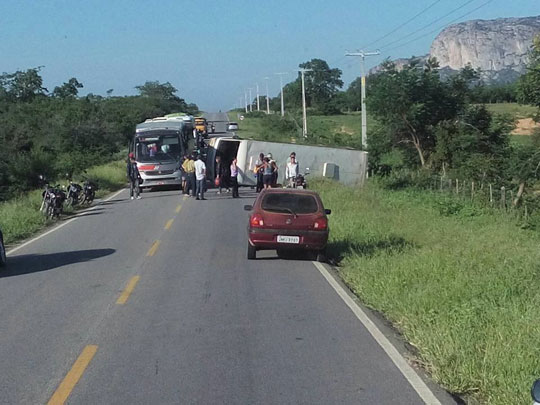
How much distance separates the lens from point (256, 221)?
614 inches

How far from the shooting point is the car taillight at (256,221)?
51.0ft

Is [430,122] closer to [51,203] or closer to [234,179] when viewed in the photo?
[234,179]

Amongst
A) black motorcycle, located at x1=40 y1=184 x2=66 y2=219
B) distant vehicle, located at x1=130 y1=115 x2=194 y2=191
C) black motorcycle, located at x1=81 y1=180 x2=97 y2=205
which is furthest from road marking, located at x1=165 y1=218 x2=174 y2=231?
distant vehicle, located at x1=130 y1=115 x2=194 y2=191

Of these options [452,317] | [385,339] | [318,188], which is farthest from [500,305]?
[318,188]

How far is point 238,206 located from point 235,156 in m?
10.1

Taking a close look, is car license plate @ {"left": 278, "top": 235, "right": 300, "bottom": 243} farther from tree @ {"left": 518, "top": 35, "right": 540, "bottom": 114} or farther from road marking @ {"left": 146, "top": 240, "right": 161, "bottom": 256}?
tree @ {"left": 518, "top": 35, "right": 540, "bottom": 114}

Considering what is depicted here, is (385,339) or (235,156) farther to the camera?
(235,156)

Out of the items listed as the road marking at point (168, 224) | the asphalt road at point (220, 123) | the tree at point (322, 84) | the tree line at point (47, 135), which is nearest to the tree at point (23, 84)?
the tree line at point (47, 135)

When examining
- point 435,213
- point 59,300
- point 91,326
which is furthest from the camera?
point 435,213

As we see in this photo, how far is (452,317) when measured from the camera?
9.43 meters

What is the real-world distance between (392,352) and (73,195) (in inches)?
908

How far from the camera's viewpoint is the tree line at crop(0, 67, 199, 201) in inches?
1741

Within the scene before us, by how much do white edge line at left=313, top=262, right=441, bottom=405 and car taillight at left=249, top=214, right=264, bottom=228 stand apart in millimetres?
2997

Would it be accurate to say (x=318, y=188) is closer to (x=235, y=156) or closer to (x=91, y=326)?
(x=235, y=156)
